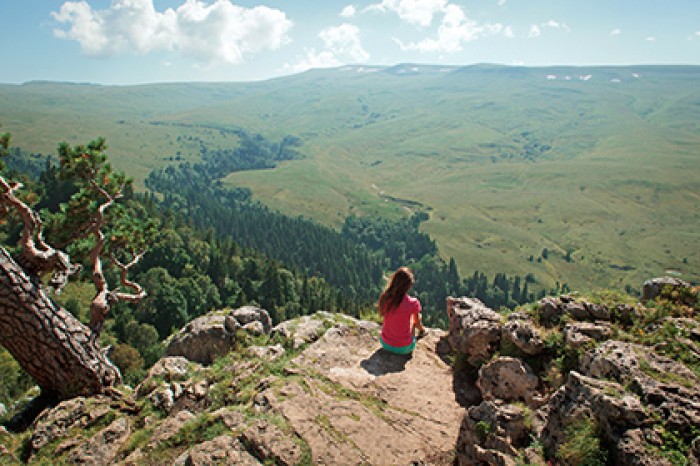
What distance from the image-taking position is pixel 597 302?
1323 centimetres

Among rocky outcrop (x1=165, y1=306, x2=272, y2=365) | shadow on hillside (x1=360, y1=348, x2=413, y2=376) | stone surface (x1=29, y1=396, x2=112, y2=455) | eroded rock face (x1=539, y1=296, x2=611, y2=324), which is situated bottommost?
rocky outcrop (x1=165, y1=306, x2=272, y2=365)

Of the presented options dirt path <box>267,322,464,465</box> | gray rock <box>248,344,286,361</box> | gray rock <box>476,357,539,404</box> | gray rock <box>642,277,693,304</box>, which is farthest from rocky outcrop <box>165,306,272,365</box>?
gray rock <box>642,277,693,304</box>

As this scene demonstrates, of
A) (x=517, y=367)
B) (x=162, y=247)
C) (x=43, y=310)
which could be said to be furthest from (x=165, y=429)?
(x=162, y=247)

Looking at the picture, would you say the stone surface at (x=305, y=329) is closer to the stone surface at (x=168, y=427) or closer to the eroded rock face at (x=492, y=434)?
the stone surface at (x=168, y=427)

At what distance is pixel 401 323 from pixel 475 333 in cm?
243

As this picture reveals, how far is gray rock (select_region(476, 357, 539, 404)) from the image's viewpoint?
11.1 metres

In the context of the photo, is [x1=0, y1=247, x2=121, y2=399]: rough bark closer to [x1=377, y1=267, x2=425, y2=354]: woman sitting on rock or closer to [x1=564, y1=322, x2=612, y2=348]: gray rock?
[x1=377, y1=267, x2=425, y2=354]: woman sitting on rock

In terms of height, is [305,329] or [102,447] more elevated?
[102,447]

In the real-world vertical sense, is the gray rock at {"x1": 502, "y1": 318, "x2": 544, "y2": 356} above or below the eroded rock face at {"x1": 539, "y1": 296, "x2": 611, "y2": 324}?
below

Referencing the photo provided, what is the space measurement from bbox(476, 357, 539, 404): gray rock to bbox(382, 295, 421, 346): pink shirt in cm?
284

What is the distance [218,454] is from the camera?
8344mm

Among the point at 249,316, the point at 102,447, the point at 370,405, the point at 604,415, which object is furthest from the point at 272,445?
the point at 249,316

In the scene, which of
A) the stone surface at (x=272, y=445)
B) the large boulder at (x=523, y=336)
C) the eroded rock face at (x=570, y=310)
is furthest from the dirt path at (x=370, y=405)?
the eroded rock face at (x=570, y=310)

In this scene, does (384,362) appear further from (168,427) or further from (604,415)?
(604,415)
